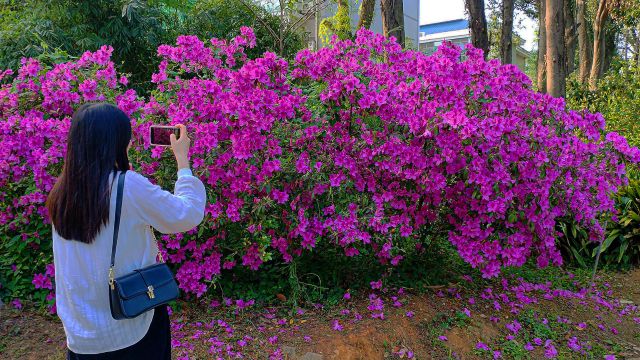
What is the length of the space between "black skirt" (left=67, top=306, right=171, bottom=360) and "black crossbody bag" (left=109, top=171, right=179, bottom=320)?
159mm

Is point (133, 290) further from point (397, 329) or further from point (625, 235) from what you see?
point (625, 235)

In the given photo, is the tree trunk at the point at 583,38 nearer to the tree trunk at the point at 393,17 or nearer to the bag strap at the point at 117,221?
the tree trunk at the point at 393,17

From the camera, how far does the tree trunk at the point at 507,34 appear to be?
9141 millimetres

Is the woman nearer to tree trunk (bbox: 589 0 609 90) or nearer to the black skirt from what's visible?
the black skirt

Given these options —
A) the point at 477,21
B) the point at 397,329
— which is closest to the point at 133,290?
the point at 397,329

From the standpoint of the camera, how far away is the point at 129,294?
5.79 feet

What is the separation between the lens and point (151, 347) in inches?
77.0

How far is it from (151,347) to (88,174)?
687 millimetres

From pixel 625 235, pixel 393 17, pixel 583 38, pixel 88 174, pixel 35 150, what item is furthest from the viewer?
pixel 583 38

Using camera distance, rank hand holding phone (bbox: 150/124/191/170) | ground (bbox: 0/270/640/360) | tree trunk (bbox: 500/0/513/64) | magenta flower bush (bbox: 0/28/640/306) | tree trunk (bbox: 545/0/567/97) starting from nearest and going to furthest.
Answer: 1. hand holding phone (bbox: 150/124/191/170)
2. ground (bbox: 0/270/640/360)
3. magenta flower bush (bbox: 0/28/640/306)
4. tree trunk (bbox: 545/0/567/97)
5. tree trunk (bbox: 500/0/513/64)

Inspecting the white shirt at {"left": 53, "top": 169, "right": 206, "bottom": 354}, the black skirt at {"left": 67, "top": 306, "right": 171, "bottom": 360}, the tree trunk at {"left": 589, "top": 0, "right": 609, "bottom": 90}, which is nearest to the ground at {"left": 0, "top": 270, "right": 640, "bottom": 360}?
the black skirt at {"left": 67, "top": 306, "right": 171, "bottom": 360}

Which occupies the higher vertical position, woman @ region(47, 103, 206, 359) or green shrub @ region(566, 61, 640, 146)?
green shrub @ region(566, 61, 640, 146)

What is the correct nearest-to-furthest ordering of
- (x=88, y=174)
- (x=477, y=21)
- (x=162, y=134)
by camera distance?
(x=88, y=174)
(x=162, y=134)
(x=477, y=21)

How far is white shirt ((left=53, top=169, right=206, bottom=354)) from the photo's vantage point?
1769mm
